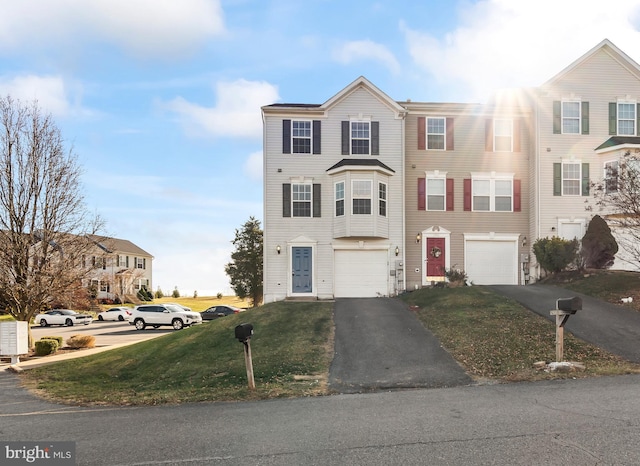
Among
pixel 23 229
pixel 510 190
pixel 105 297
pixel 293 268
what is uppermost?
pixel 510 190

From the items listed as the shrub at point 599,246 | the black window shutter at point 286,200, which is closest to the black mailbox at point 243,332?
the black window shutter at point 286,200

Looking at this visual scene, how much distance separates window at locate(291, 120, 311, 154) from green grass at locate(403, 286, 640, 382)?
9053 millimetres

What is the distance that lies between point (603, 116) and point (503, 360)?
17167mm

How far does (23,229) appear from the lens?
21.4 metres

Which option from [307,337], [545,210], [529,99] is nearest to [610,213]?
[545,210]

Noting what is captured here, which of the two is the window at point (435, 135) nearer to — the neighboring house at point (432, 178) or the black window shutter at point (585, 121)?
the neighboring house at point (432, 178)

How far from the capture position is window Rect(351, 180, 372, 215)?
74.0ft

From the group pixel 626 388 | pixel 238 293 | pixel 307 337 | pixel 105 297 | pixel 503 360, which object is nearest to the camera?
pixel 626 388

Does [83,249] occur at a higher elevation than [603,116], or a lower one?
lower

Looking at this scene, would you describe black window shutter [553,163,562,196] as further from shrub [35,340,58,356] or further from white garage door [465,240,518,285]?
shrub [35,340,58,356]

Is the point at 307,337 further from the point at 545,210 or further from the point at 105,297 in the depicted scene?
the point at 105,297

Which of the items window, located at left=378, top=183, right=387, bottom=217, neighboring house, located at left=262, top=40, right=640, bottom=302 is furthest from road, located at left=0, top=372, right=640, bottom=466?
window, located at left=378, top=183, right=387, bottom=217

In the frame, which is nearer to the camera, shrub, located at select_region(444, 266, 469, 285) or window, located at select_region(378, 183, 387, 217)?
shrub, located at select_region(444, 266, 469, 285)

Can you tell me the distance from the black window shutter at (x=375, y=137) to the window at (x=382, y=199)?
5.56 feet
